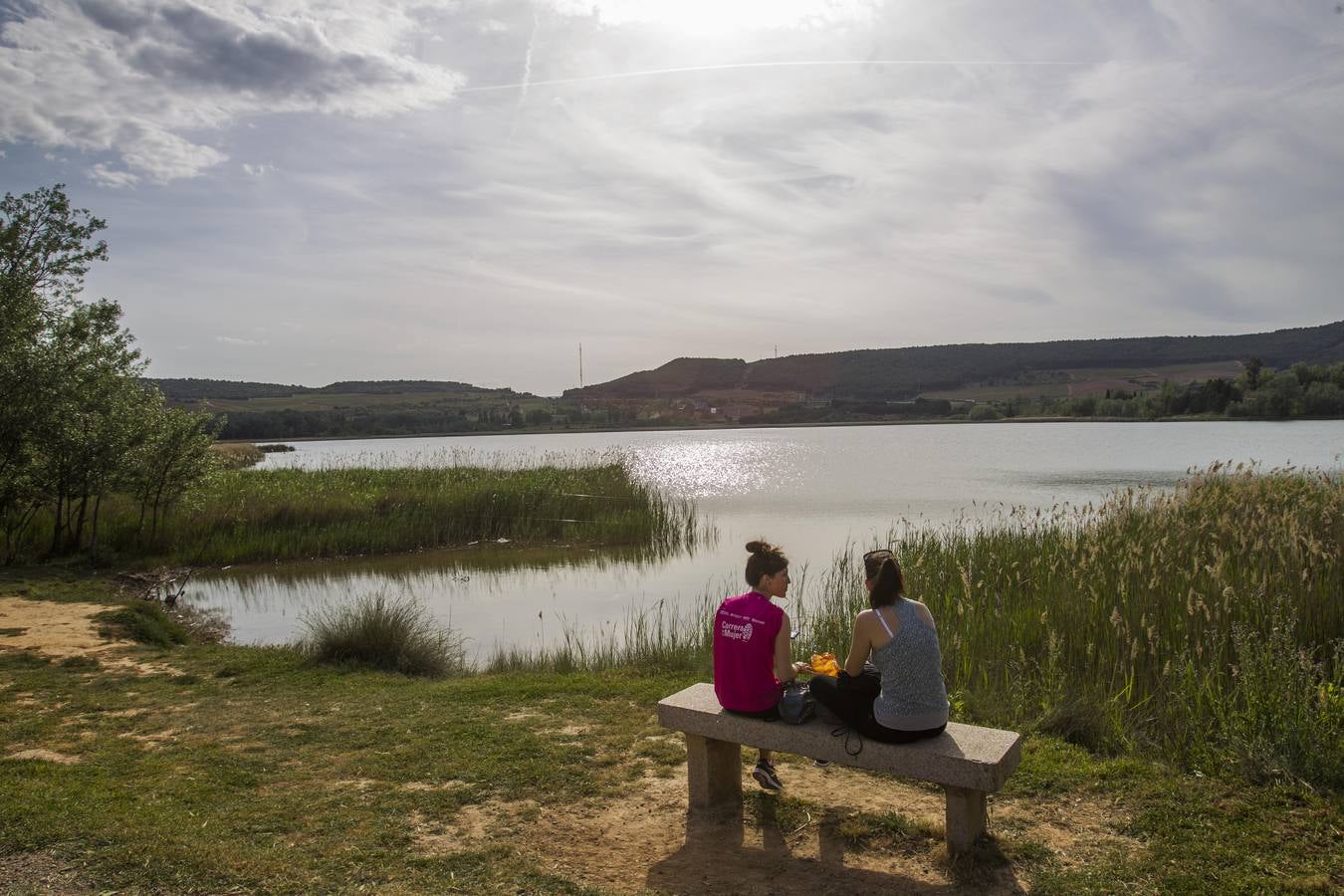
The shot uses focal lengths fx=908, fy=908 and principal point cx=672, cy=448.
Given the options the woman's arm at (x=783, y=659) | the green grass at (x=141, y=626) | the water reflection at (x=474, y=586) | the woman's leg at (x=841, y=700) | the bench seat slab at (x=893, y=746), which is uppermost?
the woman's arm at (x=783, y=659)

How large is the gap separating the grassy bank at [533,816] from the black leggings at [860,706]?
1.78 feet

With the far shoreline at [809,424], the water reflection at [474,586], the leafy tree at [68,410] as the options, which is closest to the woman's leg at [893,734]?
the water reflection at [474,586]

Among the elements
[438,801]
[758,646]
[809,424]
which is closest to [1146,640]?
[758,646]

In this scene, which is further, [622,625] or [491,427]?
[491,427]

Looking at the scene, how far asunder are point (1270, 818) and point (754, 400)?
108362 mm

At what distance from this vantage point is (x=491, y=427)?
8569 cm

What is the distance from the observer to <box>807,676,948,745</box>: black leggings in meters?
4.11

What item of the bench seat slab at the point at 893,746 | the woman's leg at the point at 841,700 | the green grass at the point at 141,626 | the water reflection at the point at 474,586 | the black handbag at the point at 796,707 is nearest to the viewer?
the bench seat slab at the point at 893,746

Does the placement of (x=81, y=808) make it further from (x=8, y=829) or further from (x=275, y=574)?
(x=275, y=574)

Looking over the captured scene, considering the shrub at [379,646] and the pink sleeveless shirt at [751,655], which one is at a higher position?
the pink sleeveless shirt at [751,655]

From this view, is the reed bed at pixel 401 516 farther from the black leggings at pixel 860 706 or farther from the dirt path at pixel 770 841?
the black leggings at pixel 860 706

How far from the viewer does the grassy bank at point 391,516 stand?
56.0 ft

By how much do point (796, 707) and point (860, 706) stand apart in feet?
1.09

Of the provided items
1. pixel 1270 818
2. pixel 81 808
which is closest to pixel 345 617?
pixel 81 808
